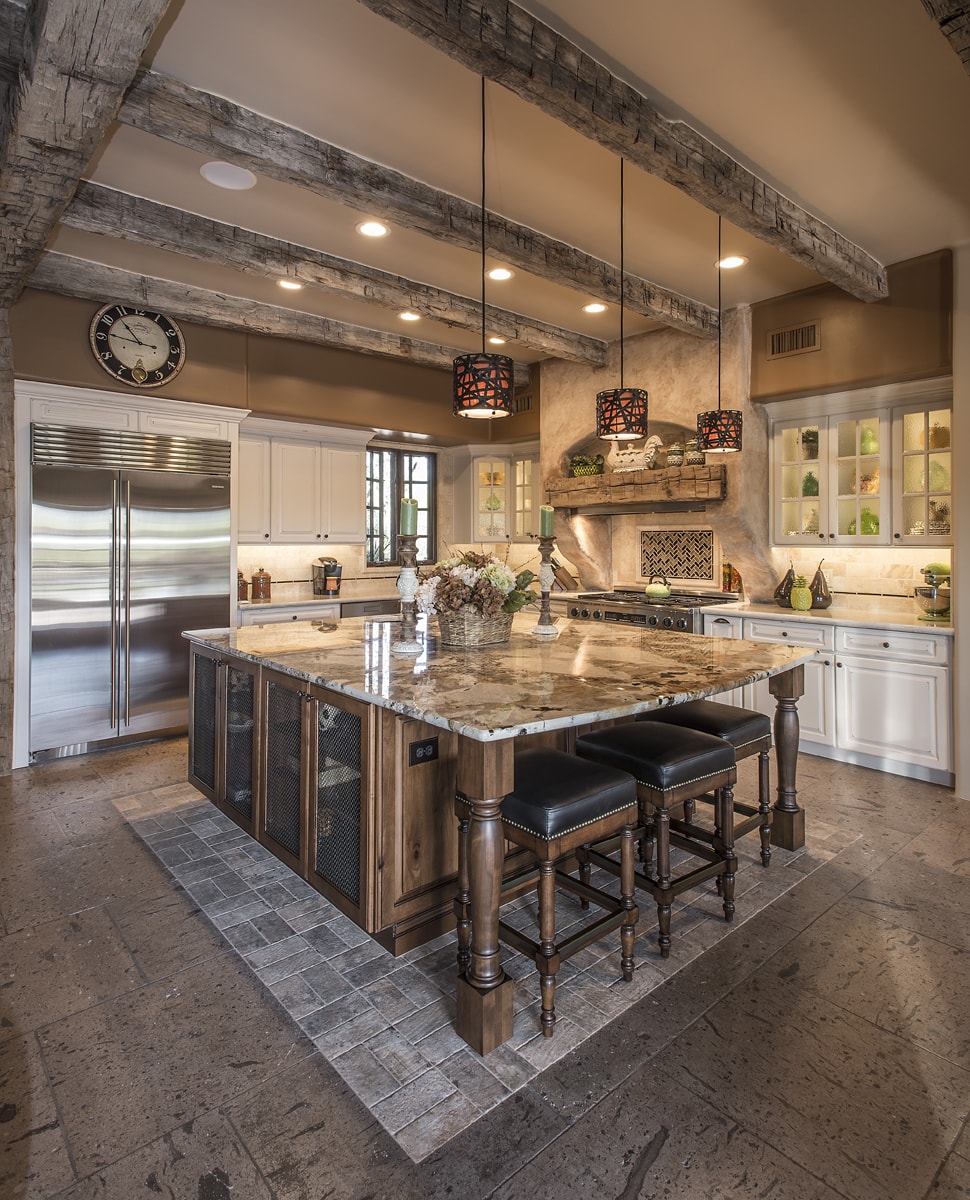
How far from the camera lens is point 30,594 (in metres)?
4.25

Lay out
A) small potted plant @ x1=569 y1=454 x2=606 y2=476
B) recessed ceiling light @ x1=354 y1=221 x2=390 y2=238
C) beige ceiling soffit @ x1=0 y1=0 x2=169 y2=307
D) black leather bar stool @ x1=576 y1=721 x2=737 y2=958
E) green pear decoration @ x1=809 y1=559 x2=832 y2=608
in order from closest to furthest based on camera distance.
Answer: beige ceiling soffit @ x1=0 y1=0 x2=169 y2=307, black leather bar stool @ x1=576 y1=721 x2=737 y2=958, recessed ceiling light @ x1=354 y1=221 x2=390 y2=238, green pear decoration @ x1=809 y1=559 x2=832 y2=608, small potted plant @ x1=569 y1=454 x2=606 y2=476

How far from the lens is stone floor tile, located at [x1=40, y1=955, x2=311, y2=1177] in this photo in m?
1.67

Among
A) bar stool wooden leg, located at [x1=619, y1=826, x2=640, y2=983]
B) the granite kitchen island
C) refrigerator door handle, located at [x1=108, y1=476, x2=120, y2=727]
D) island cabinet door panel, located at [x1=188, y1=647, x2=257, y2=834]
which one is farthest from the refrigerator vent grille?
bar stool wooden leg, located at [x1=619, y1=826, x2=640, y2=983]

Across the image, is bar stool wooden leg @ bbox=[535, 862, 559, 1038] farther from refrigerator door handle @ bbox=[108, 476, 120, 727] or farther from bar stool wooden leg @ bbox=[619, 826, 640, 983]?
refrigerator door handle @ bbox=[108, 476, 120, 727]

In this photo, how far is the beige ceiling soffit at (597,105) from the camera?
1.92 m

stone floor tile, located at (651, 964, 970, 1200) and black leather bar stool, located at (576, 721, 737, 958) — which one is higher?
black leather bar stool, located at (576, 721, 737, 958)

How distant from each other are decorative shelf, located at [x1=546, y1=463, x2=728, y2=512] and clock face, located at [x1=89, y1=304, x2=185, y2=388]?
10.4 ft

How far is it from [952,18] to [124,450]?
4.55m

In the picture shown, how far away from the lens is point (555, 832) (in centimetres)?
193

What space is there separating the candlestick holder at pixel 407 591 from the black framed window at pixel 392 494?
414cm

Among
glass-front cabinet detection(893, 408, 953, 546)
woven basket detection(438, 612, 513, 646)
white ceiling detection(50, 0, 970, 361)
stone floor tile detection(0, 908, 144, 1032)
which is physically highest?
white ceiling detection(50, 0, 970, 361)

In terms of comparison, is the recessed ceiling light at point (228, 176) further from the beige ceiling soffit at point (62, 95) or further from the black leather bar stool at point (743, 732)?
the black leather bar stool at point (743, 732)

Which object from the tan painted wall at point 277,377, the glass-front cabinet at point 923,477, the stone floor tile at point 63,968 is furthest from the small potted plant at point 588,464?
the stone floor tile at point 63,968

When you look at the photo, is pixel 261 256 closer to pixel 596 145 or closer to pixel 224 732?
pixel 596 145
